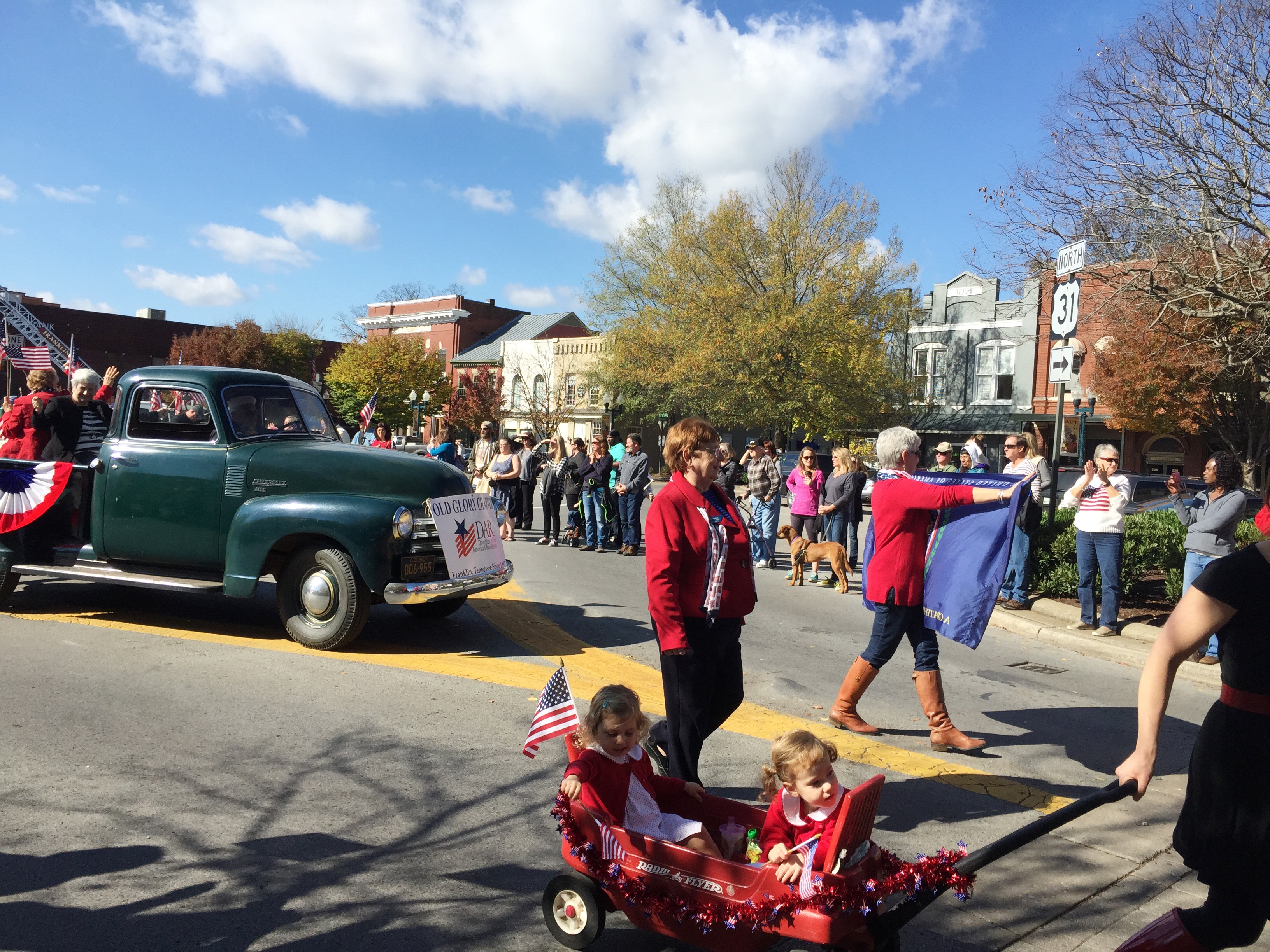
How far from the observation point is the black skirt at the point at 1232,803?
2.42 m

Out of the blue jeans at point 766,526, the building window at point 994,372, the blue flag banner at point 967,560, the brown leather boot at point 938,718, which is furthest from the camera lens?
the building window at point 994,372

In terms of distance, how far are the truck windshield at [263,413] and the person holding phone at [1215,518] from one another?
777cm

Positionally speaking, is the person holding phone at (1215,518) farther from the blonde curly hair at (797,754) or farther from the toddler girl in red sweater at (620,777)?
the toddler girl in red sweater at (620,777)

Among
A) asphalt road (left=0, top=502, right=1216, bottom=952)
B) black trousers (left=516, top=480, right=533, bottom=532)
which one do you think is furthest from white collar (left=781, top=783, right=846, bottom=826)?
black trousers (left=516, top=480, right=533, bottom=532)

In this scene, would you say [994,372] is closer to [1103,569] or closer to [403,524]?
[1103,569]

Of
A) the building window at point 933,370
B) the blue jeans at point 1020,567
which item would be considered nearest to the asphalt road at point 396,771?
the blue jeans at point 1020,567

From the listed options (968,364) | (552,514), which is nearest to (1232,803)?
(552,514)

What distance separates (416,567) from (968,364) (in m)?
36.0

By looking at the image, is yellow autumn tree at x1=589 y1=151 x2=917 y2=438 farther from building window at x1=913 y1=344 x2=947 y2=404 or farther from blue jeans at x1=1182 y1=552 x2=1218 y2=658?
blue jeans at x1=1182 y1=552 x2=1218 y2=658

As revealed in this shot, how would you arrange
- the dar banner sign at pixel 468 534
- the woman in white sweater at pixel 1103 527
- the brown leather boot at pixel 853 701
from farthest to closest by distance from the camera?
the woman in white sweater at pixel 1103 527 → the dar banner sign at pixel 468 534 → the brown leather boot at pixel 853 701

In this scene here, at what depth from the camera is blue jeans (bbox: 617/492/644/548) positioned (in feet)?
47.8

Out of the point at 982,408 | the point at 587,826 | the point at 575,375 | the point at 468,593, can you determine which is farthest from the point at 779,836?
the point at 575,375

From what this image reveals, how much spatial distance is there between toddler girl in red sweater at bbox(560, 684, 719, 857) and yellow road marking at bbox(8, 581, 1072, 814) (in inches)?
81.4

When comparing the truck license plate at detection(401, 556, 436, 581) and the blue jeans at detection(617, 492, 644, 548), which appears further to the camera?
the blue jeans at detection(617, 492, 644, 548)
